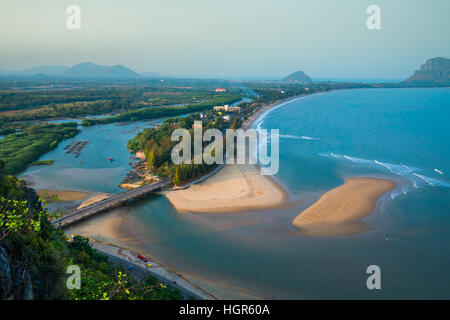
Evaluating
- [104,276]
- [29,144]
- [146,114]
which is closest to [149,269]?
[104,276]

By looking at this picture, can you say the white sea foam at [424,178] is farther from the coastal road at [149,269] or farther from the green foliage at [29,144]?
the green foliage at [29,144]

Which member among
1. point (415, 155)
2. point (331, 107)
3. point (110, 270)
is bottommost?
point (110, 270)

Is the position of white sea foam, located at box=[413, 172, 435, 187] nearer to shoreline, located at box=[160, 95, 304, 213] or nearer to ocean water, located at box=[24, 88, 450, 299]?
ocean water, located at box=[24, 88, 450, 299]

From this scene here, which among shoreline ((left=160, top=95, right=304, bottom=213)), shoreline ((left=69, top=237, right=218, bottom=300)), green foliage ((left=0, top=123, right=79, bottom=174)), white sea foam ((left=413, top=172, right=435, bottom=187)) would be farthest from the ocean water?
green foliage ((left=0, top=123, right=79, bottom=174))

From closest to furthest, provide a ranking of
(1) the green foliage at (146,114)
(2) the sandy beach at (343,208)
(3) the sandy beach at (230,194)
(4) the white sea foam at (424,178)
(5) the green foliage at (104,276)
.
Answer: (5) the green foliage at (104,276)
(2) the sandy beach at (343,208)
(3) the sandy beach at (230,194)
(4) the white sea foam at (424,178)
(1) the green foliage at (146,114)

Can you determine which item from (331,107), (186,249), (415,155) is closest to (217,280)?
(186,249)

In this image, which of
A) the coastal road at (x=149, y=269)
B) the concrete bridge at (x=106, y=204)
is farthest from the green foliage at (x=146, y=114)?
the coastal road at (x=149, y=269)
